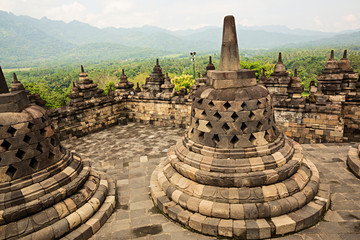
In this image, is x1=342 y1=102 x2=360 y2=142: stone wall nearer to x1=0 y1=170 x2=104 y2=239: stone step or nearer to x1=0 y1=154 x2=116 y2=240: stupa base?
x1=0 y1=154 x2=116 y2=240: stupa base

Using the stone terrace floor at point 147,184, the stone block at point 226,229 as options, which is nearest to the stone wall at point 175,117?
the stone terrace floor at point 147,184

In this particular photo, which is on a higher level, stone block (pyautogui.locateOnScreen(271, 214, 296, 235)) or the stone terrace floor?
stone block (pyautogui.locateOnScreen(271, 214, 296, 235))

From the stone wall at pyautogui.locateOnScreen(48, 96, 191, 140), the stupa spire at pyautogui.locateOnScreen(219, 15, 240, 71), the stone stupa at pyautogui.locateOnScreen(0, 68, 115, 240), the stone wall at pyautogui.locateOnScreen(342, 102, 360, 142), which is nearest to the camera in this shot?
the stone stupa at pyautogui.locateOnScreen(0, 68, 115, 240)

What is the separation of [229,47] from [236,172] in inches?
110

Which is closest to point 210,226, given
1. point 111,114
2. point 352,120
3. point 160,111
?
point 160,111

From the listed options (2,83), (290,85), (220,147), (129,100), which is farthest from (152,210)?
(290,85)

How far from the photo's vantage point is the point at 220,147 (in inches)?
199

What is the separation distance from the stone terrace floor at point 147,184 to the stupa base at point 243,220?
147mm

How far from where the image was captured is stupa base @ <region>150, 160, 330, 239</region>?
4.24 m

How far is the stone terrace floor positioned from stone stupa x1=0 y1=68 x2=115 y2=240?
53cm

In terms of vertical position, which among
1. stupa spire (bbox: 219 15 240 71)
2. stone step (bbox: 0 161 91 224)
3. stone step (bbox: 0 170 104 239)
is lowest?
stone step (bbox: 0 170 104 239)

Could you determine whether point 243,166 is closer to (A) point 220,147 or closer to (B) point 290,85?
(A) point 220,147

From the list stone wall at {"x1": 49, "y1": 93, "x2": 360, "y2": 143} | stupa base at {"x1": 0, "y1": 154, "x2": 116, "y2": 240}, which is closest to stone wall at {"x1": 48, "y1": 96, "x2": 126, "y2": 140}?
stone wall at {"x1": 49, "y1": 93, "x2": 360, "y2": 143}

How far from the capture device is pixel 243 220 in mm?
4406
